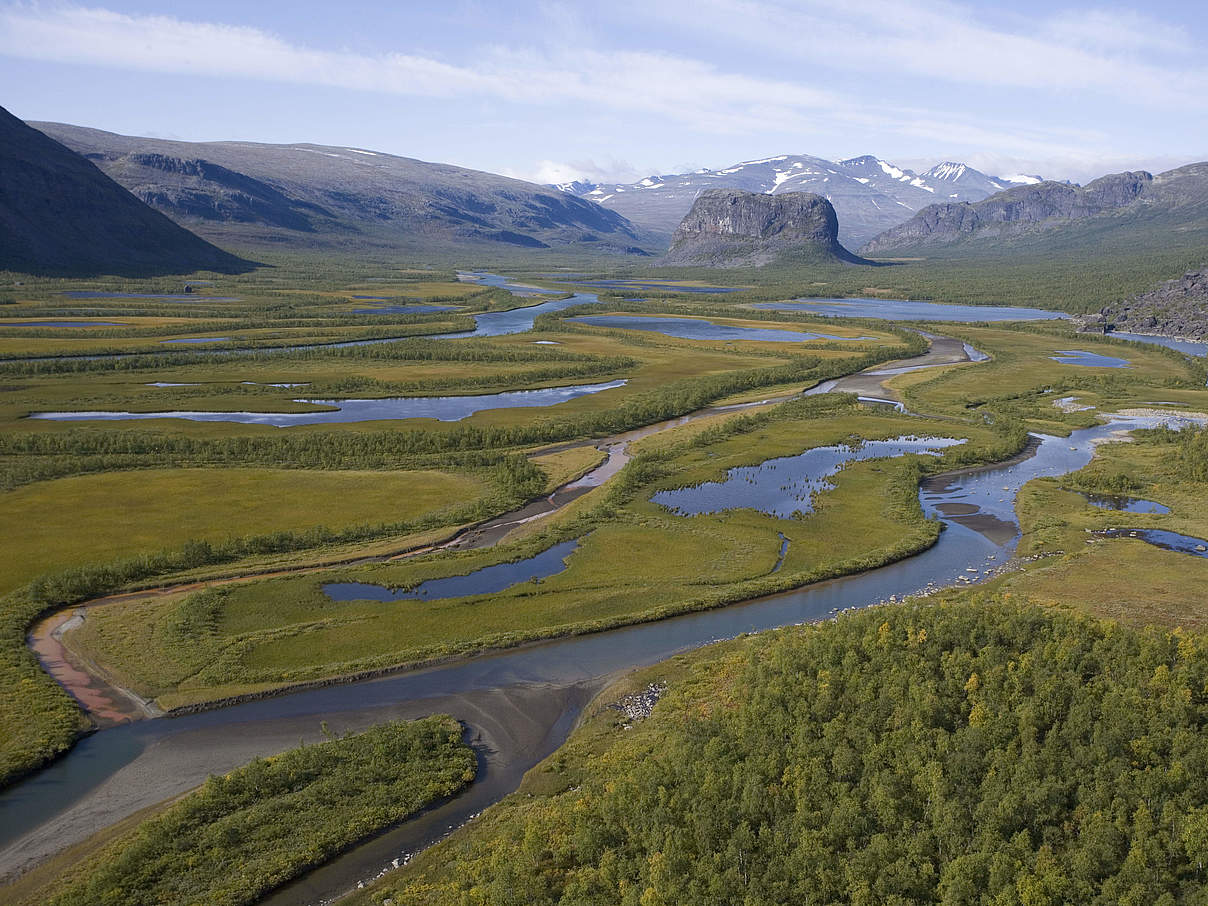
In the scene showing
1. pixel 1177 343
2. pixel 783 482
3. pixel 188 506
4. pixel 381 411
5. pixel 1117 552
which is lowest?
pixel 188 506

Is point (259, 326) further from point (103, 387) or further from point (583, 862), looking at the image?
point (583, 862)

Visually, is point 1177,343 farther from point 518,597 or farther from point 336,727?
point 336,727

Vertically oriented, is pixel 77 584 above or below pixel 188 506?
below

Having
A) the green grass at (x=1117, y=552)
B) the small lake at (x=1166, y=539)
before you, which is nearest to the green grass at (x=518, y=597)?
the green grass at (x=1117, y=552)

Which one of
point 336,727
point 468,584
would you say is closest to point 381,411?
point 468,584

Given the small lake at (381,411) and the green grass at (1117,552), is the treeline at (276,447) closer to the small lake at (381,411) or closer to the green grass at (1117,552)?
the small lake at (381,411)

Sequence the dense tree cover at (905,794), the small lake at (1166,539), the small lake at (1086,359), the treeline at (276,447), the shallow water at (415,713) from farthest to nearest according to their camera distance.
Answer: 1. the small lake at (1086,359)
2. the treeline at (276,447)
3. the small lake at (1166,539)
4. the shallow water at (415,713)
5. the dense tree cover at (905,794)

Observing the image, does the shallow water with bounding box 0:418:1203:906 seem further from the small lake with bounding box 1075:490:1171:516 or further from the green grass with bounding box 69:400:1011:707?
the small lake with bounding box 1075:490:1171:516
